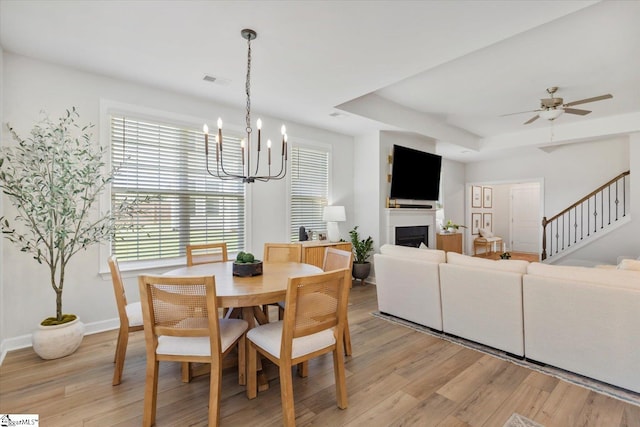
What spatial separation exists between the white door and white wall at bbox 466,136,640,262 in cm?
186

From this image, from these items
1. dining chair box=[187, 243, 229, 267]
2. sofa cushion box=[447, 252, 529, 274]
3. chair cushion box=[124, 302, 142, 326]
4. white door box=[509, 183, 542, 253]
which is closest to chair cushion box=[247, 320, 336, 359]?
chair cushion box=[124, 302, 142, 326]

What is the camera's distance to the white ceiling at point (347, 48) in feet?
7.20

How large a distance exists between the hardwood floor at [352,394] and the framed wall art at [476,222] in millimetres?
6600

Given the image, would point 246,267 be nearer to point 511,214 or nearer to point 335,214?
point 335,214

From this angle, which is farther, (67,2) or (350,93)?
(350,93)

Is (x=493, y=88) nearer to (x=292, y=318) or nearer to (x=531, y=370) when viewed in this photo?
(x=531, y=370)

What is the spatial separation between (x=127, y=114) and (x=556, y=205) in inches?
333

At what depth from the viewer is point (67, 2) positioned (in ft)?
6.92

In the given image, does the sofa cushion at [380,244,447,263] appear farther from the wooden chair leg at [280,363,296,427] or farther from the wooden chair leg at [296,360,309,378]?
the wooden chair leg at [280,363,296,427]

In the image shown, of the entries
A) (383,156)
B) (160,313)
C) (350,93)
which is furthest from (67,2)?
(383,156)

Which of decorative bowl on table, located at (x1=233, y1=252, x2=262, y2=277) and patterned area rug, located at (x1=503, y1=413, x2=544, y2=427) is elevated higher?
decorative bowl on table, located at (x1=233, y1=252, x2=262, y2=277)

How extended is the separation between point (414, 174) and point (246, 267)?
4.35 metres

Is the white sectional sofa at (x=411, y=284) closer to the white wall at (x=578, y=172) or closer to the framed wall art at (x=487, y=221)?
the white wall at (x=578, y=172)

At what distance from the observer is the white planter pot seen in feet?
8.29
